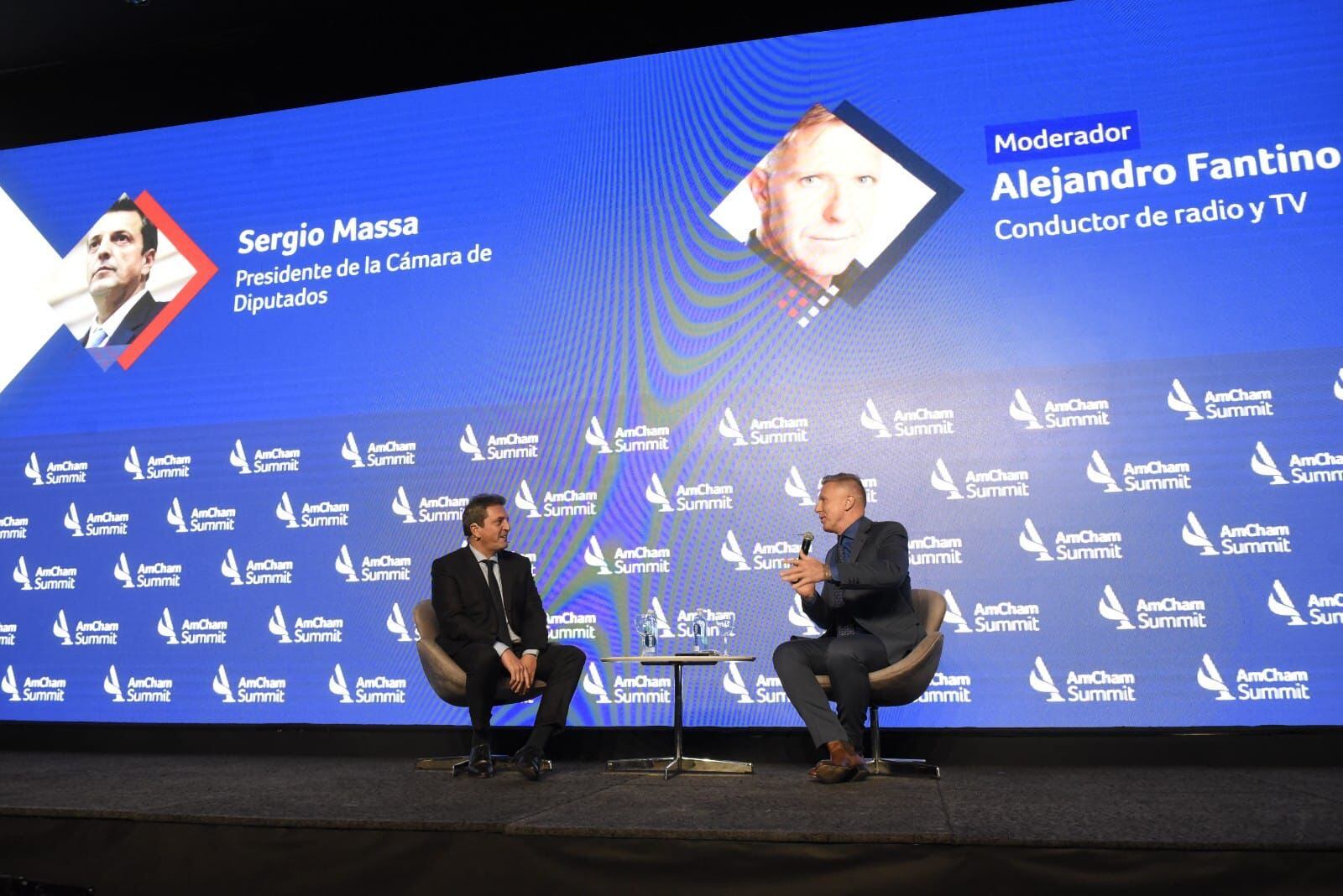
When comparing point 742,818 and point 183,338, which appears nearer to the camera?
point 742,818

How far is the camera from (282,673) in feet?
17.0

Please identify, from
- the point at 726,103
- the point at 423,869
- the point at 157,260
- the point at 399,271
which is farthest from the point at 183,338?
the point at 423,869

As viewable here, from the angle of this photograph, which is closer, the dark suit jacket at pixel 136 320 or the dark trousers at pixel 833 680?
the dark trousers at pixel 833 680

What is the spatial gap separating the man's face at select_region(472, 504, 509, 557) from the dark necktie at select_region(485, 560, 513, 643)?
5cm

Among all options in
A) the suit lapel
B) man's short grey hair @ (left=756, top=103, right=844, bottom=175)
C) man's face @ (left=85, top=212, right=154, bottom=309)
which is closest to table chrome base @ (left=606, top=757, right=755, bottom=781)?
the suit lapel

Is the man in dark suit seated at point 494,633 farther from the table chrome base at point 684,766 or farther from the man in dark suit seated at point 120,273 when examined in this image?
the man in dark suit seated at point 120,273

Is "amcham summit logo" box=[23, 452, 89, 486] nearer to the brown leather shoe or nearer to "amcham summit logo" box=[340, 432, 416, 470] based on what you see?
"amcham summit logo" box=[340, 432, 416, 470]

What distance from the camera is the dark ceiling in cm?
528

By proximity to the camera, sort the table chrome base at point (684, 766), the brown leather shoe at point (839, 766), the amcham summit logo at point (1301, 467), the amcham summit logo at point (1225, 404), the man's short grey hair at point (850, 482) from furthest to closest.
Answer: the amcham summit logo at point (1225, 404), the amcham summit logo at point (1301, 467), the table chrome base at point (684, 766), the man's short grey hair at point (850, 482), the brown leather shoe at point (839, 766)

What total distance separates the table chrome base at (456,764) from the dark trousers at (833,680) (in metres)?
1.06

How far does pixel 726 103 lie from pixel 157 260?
123 inches

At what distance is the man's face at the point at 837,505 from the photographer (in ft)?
13.4

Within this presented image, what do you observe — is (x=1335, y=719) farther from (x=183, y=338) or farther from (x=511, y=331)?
(x=183, y=338)

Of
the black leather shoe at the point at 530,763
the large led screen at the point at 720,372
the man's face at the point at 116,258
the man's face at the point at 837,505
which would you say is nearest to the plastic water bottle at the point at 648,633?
the large led screen at the point at 720,372
